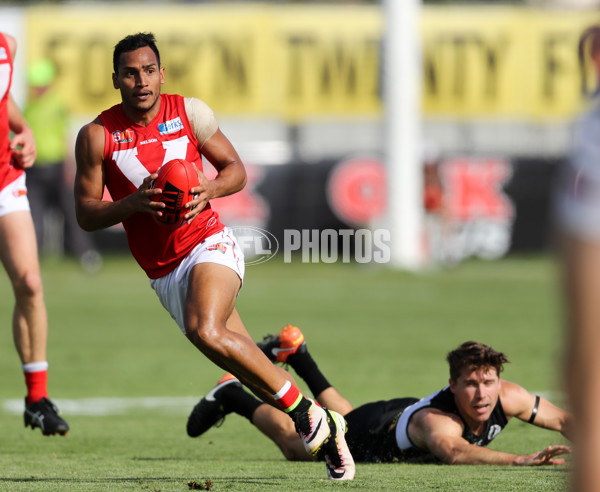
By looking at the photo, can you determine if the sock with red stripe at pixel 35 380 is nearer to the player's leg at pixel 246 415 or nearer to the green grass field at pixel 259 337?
the green grass field at pixel 259 337

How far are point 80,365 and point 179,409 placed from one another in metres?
2.40

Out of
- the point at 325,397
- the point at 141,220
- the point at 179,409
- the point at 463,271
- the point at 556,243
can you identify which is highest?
the point at 556,243

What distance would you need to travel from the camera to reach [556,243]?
2.73m

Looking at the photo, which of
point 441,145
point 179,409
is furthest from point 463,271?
point 179,409

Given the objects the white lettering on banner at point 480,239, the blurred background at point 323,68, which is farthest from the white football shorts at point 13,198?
the blurred background at point 323,68

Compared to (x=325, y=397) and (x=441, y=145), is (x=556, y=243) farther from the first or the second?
(x=441, y=145)

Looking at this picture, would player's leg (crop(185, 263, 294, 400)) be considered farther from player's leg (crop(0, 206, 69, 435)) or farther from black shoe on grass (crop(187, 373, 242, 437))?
player's leg (crop(0, 206, 69, 435))

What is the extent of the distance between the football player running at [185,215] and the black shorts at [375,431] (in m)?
0.93

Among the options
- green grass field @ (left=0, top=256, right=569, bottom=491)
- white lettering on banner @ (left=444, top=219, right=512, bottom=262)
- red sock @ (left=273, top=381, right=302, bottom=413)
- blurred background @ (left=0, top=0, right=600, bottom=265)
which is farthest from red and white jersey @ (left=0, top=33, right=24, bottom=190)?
blurred background @ (left=0, top=0, right=600, bottom=265)

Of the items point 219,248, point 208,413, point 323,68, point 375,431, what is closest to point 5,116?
point 219,248

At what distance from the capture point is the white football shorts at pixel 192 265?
18.6ft

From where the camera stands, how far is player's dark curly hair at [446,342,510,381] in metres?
6.08

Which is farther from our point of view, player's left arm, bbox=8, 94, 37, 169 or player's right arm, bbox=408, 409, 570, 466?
player's left arm, bbox=8, 94, 37, 169

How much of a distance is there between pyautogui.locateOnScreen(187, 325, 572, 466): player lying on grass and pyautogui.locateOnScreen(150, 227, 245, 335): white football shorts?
A: 1.19 meters
